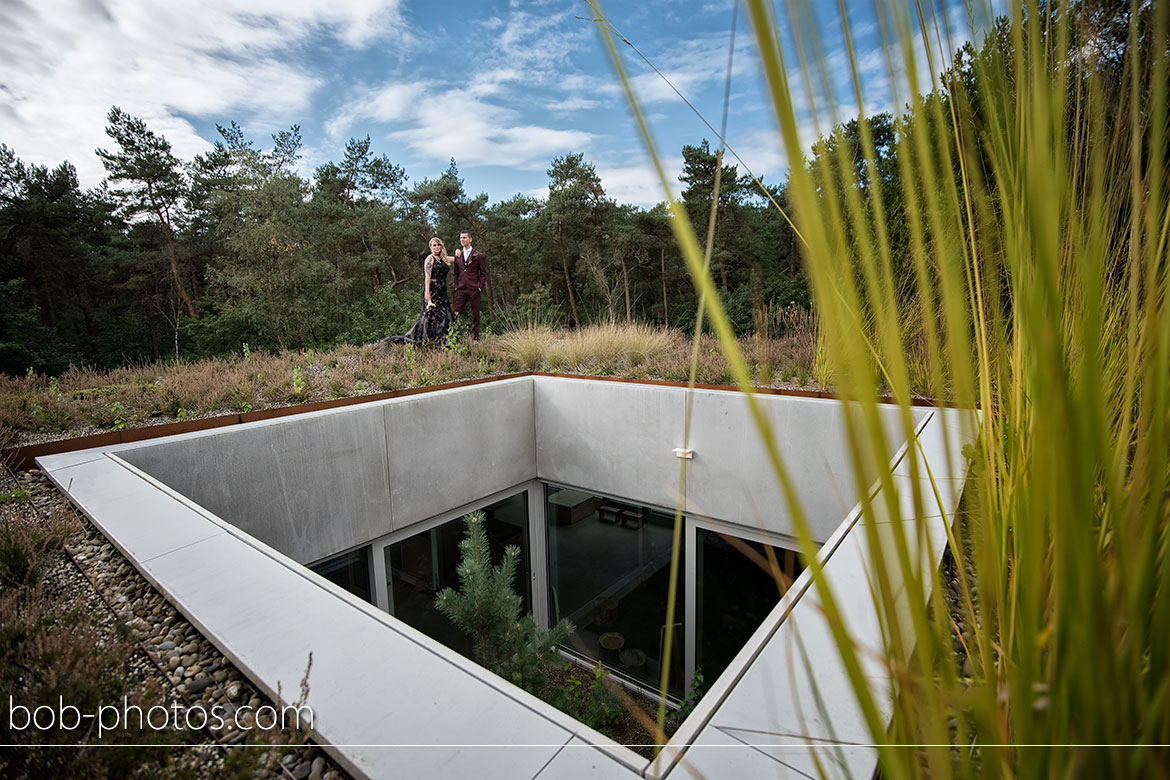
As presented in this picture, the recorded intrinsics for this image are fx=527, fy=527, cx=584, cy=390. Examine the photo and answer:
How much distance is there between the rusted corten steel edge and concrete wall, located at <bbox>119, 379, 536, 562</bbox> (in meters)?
0.20

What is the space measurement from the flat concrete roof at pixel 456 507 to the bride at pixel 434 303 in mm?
2027

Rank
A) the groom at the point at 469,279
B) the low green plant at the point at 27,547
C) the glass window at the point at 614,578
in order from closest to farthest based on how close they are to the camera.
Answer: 1. the low green plant at the point at 27,547
2. the glass window at the point at 614,578
3. the groom at the point at 469,279

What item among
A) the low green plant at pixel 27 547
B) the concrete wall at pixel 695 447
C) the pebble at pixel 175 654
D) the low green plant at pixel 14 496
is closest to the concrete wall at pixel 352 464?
Result: the concrete wall at pixel 695 447

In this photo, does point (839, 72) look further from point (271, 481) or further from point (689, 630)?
point (689, 630)

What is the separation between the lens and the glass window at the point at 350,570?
4.14m

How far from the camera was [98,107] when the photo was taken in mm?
12133

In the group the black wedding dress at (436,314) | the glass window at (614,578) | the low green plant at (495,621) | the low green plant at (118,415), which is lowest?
the glass window at (614,578)

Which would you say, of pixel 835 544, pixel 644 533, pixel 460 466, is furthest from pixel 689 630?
pixel 835 544

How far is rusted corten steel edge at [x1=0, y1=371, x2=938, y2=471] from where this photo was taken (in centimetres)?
290

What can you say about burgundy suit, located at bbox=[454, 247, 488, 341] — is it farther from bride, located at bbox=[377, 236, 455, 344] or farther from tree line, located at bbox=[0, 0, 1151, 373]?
tree line, located at bbox=[0, 0, 1151, 373]

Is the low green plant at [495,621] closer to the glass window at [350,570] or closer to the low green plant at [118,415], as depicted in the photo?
the glass window at [350,570]

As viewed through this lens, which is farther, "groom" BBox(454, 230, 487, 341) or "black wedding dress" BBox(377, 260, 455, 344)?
"groom" BBox(454, 230, 487, 341)

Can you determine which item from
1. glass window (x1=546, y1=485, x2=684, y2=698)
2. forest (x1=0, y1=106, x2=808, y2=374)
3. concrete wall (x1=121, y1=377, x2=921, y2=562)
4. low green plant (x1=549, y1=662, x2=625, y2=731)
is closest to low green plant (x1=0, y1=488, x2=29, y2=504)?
concrete wall (x1=121, y1=377, x2=921, y2=562)

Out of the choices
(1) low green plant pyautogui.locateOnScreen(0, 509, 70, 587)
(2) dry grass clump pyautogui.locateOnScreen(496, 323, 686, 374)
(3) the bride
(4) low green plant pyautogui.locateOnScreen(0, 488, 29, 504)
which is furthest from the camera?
(3) the bride
